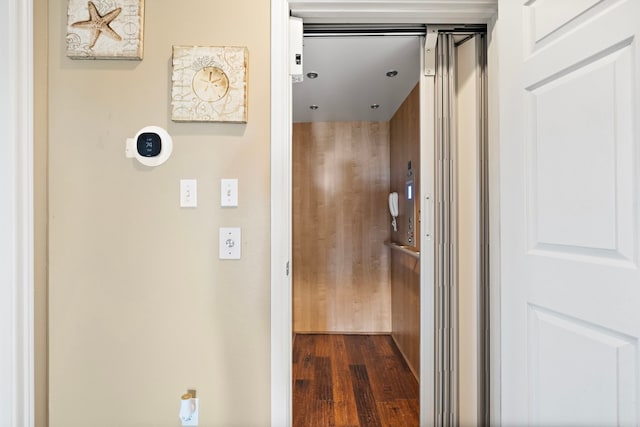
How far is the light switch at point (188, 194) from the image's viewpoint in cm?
125

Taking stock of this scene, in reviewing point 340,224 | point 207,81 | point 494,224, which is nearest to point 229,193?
point 207,81

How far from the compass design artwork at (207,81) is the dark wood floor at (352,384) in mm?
1751

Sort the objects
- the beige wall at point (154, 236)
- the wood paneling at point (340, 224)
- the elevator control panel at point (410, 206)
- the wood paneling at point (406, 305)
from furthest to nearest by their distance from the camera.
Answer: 1. the wood paneling at point (340, 224)
2. the elevator control panel at point (410, 206)
3. the wood paneling at point (406, 305)
4. the beige wall at point (154, 236)

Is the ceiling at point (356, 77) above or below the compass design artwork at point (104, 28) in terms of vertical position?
above

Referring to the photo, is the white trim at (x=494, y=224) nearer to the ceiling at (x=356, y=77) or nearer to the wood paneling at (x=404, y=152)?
the ceiling at (x=356, y=77)

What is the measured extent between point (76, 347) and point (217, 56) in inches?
50.2

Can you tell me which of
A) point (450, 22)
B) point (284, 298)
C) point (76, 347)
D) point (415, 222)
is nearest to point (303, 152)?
point (415, 222)

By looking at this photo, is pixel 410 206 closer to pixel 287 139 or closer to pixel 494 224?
pixel 494 224

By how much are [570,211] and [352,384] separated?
1.88 m

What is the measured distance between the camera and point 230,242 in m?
1.25

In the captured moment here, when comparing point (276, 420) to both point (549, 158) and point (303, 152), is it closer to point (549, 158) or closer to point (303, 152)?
point (549, 158)

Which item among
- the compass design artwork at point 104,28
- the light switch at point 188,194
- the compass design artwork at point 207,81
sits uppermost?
the compass design artwork at point 104,28

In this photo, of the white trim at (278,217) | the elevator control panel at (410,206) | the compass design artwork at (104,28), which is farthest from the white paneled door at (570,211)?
the compass design artwork at (104,28)

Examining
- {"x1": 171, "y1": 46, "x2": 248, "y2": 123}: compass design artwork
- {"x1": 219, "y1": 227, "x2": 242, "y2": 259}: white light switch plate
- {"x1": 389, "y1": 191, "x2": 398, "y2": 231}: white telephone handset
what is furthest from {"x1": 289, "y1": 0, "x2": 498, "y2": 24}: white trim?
{"x1": 389, "y1": 191, "x2": 398, "y2": 231}: white telephone handset
